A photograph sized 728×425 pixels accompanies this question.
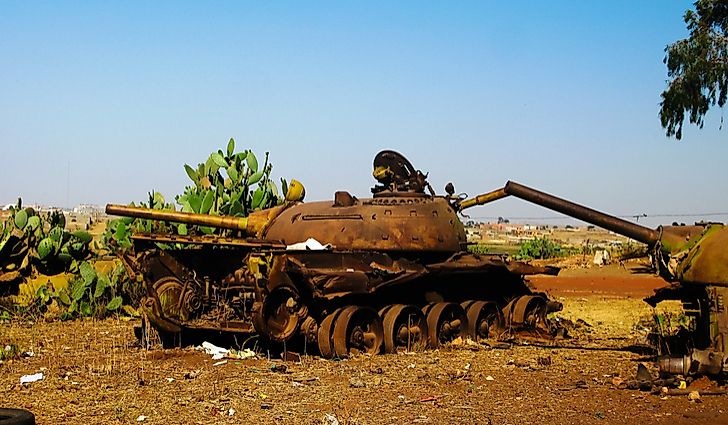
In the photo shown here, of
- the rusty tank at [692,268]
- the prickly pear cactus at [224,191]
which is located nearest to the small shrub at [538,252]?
the prickly pear cactus at [224,191]

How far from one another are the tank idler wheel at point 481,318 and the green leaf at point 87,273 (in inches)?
299

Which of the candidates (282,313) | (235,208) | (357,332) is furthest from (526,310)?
(235,208)

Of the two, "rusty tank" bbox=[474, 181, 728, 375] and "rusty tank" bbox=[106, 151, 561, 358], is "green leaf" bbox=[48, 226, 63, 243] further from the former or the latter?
"rusty tank" bbox=[474, 181, 728, 375]

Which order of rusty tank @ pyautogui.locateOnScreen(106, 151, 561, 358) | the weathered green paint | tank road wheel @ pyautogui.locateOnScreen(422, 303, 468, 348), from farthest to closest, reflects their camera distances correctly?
1. tank road wheel @ pyautogui.locateOnScreen(422, 303, 468, 348)
2. rusty tank @ pyautogui.locateOnScreen(106, 151, 561, 358)
3. the weathered green paint

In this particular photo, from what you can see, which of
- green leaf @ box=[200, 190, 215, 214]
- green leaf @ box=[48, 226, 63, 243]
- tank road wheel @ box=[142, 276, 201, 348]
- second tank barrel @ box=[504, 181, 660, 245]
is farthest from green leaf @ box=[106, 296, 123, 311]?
second tank barrel @ box=[504, 181, 660, 245]

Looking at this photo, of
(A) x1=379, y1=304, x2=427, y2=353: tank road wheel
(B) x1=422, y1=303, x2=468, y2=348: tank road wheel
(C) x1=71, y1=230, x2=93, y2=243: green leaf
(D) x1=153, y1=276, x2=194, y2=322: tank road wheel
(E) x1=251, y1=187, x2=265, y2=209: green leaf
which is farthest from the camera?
(C) x1=71, y1=230, x2=93, y2=243: green leaf

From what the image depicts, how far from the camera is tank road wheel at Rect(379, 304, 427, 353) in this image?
1250 centimetres

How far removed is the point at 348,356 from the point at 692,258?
439 centimetres

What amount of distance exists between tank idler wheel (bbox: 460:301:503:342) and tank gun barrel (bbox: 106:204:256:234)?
11.9ft

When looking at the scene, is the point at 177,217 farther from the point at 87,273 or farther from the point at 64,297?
the point at 64,297

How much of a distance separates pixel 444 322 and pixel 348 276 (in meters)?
2.15

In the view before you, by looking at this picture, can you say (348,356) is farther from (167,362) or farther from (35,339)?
(35,339)

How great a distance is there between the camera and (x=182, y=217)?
14.5m

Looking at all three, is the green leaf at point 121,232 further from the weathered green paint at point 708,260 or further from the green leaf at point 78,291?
the weathered green paint at point 708,260
